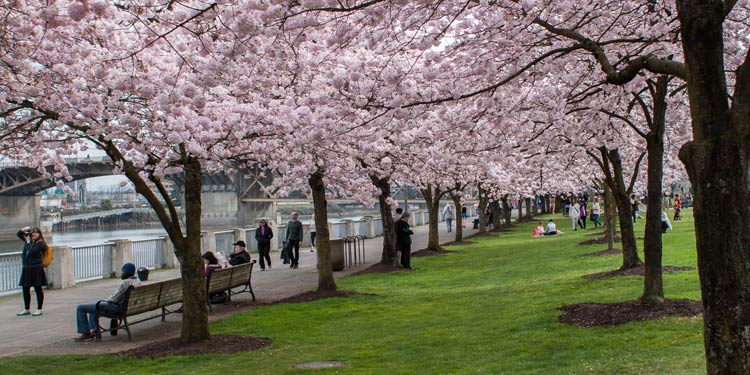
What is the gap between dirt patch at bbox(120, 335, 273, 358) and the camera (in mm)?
10837

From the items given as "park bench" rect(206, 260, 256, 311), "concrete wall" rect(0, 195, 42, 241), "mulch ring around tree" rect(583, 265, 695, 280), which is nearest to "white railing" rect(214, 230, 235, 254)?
"park bench" rect(206, 260, 256, 311)

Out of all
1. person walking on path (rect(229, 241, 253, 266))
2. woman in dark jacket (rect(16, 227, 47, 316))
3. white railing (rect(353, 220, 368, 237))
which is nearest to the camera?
woman in dark jacket (rect(16, 227, 47, 316))

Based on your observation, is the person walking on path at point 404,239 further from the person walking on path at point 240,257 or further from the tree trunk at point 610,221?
the tree trunk at point 610,221

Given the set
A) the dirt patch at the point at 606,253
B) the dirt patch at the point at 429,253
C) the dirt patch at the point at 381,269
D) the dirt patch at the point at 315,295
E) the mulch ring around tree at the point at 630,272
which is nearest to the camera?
the mulch ring around tree at the point at 630,272

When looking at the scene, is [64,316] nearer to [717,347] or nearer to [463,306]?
[463,306]

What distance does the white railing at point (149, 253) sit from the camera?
25.1 metres

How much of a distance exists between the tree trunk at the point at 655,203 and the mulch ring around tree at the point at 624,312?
0.74 feet

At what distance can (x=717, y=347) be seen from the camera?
196 inches

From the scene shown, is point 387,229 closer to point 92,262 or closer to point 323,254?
point 323,254

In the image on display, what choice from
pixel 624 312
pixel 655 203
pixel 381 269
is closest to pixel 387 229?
pixel 381 269

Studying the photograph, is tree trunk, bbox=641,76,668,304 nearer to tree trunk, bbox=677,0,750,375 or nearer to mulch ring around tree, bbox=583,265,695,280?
mulch ring around tree, bbox=583,265,695,280

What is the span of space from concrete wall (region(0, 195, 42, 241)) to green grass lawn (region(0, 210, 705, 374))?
69.7m

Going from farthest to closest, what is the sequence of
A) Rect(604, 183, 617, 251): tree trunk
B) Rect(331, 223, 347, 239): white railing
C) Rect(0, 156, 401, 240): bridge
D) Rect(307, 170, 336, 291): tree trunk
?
Rect(0, 156, 401, 240): bridge → Rect(331, 223, 347, 239): white railing → Rect(604, 183, 617, 251): tree trunk → Rect(307, 170, 336, 291): tree trunk

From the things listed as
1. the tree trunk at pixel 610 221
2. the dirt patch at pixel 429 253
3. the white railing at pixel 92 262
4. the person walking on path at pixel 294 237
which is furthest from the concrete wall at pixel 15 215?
the tree trunk at pixel 610 221
